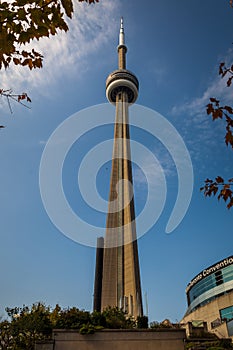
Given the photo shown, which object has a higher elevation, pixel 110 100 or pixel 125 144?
pixel 110 100

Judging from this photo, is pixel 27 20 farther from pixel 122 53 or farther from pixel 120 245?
pixel 122 53

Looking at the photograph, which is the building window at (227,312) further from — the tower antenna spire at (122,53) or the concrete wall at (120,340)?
the tower antenna spire at (122,53)

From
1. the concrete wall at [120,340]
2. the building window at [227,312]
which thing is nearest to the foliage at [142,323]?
the concrete wall at [120,340]

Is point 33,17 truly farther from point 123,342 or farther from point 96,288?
point 96,288

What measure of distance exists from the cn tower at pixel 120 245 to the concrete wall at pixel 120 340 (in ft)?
81.0

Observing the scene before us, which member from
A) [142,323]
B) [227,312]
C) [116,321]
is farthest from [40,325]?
[227,312]

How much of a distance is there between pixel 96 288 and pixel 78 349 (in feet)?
112

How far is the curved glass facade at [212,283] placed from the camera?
41312 millimetres

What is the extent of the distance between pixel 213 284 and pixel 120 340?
2937cm

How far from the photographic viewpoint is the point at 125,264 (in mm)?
53125

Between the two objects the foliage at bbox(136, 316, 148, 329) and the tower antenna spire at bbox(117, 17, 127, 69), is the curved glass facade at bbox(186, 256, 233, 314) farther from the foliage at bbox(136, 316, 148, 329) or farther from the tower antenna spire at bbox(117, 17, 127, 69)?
the tower antenna spire at bbox(117, 17, 127, 69)

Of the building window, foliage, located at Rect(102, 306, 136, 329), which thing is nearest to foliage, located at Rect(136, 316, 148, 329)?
foliage, located at Rect(102, 306, 136, 329)

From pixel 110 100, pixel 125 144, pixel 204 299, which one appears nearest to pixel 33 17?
pixel 204 299

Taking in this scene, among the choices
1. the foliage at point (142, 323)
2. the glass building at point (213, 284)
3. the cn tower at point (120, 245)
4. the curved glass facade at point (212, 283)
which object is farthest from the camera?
the cn tower at point (120, 245)
